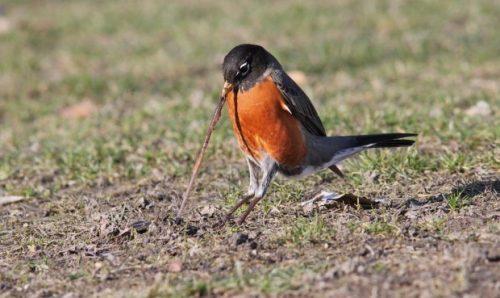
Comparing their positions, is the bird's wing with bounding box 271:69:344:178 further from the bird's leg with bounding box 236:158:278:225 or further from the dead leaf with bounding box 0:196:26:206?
the dead leaf with bounding box 0:196:26:206

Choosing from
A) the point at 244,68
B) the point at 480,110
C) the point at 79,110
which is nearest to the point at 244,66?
the point at 244,68

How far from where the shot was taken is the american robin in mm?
5473

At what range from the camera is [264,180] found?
18.4ft

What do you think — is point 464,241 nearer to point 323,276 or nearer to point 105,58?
point 323,276

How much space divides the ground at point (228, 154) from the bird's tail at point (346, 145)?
352 mm

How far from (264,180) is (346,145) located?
0.61m

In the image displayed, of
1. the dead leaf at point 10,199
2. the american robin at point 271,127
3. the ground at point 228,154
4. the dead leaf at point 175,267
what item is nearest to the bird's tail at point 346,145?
the american robin at point 271,127

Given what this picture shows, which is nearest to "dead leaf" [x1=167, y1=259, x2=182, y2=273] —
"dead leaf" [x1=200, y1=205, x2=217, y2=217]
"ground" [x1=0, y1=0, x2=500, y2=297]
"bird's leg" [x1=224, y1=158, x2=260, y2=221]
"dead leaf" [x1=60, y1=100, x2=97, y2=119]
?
"ground" [x1=0, y1=0, x2=500, y2=297]

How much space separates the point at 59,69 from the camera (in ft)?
38.0

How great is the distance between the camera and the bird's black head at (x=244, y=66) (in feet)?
18.0

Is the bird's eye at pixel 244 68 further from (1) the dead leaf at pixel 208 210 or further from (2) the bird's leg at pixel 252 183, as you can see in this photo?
(1) the dead leaf at pixel 208 210

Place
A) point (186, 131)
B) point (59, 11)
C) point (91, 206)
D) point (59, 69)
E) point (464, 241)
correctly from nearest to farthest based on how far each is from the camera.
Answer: point (464, 241) → point (91, 206) → point (186, 131) → point (59, 69) → point (59, 11)

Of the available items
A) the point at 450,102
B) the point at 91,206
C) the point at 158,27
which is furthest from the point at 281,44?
the point at 91,206

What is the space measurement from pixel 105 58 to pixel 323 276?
7.90 metres
